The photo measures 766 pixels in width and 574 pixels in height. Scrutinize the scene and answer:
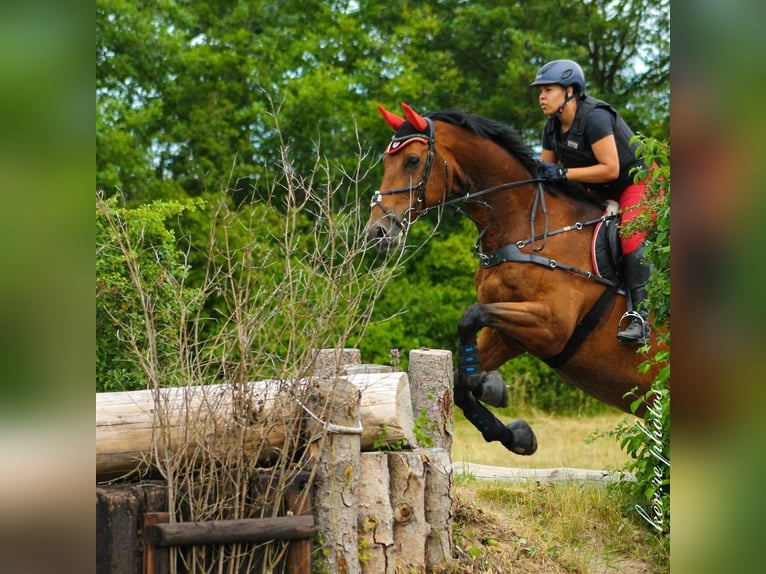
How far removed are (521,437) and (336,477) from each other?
8.46 feet

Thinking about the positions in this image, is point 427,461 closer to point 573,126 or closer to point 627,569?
point 627,569

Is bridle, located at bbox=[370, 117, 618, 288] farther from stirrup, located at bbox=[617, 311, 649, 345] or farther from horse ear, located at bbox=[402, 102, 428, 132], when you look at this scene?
stirrup, located at bbox=[617, 311, 649, 345]

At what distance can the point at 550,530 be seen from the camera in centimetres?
516

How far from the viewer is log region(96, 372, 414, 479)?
3488 millimetres

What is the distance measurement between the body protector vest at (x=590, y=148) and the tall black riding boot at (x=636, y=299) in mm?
567

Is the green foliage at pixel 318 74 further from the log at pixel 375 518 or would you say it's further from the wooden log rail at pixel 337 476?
the log at pixel 375 518

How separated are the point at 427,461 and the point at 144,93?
1180cm

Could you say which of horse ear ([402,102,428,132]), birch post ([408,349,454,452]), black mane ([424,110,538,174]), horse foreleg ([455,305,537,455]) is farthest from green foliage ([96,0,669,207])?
birch post ([408,349,454,452])

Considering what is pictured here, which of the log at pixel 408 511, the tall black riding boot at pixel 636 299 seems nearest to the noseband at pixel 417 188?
the tall black riding boot at pixel 636 299

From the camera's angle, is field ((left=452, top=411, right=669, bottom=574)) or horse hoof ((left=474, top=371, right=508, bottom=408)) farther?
horse hoof ((left=474, top=371, right=508, bottom=408))

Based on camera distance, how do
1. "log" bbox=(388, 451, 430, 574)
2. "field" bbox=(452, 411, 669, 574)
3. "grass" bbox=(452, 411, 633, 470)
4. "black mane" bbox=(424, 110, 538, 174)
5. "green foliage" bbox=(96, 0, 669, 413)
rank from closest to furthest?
"log" bbox=(388, 451, 430, 574) → "field" bbox=(452, 411, 669, 574) → "black mane" bbox=(424, 110, 538, 174) → "grass" bbox=(452, 411, 633, 470) → "green foliage" bbox=(96, 0, 669, 413)

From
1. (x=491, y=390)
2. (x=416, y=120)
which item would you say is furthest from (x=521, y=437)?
(x=416, y=120)

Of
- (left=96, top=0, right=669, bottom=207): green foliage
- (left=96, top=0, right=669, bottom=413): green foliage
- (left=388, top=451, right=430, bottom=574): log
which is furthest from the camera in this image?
(left=96, top=0, right=669, bottom=207): green foliage
